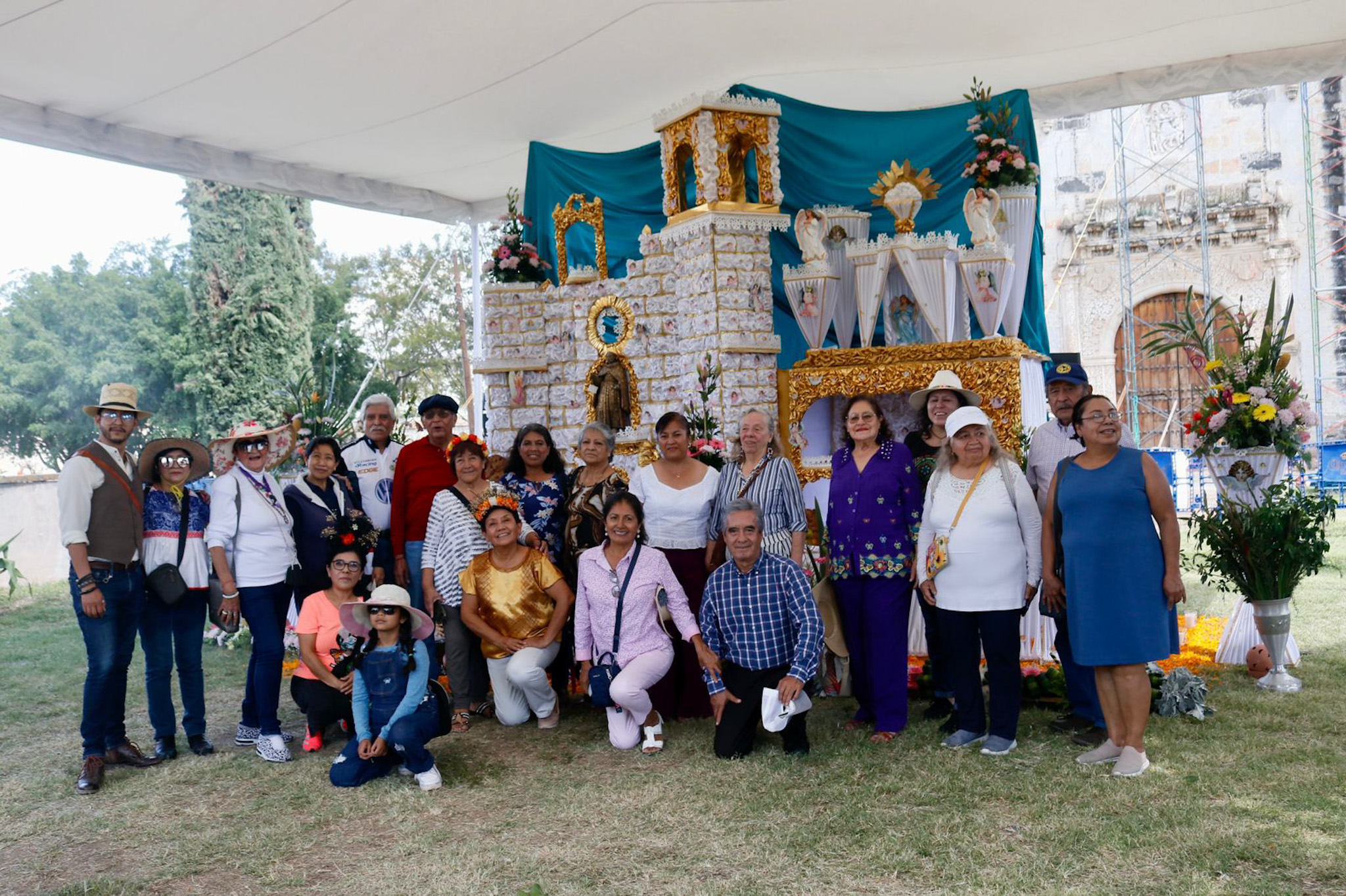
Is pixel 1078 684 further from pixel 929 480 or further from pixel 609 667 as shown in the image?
pixel 609 667

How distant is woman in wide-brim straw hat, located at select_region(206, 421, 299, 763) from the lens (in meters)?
4.45

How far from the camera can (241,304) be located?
1870cm

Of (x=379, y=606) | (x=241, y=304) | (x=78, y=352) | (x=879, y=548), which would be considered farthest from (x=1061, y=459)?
(x=78, y=352)

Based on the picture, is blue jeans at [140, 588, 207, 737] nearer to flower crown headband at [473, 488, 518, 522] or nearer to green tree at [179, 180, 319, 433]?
flower crown headband at [473, 488, 518, 522]

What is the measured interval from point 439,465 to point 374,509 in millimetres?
425

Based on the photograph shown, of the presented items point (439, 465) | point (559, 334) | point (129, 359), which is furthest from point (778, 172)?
point (129, 359)

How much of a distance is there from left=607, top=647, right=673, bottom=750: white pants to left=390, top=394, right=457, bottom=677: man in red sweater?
1.20 m

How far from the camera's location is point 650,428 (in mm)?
7672

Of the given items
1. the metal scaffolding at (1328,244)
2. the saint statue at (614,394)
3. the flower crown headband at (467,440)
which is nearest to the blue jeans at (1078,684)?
the flower crown headband at (467,440)

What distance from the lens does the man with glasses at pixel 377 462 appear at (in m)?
5.37

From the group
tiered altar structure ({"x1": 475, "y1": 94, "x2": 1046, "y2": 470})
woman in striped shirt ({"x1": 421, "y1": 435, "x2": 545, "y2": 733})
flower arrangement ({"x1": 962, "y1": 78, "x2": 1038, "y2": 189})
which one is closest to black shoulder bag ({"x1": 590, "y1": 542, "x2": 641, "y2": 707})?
woman in striped shirt ({"x1": 421, "y1": 435, "x2": 545, "y2": 733})

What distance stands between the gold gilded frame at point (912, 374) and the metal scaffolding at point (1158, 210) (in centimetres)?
1086

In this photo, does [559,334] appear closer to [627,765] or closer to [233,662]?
[233,662]

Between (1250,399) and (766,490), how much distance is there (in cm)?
245
